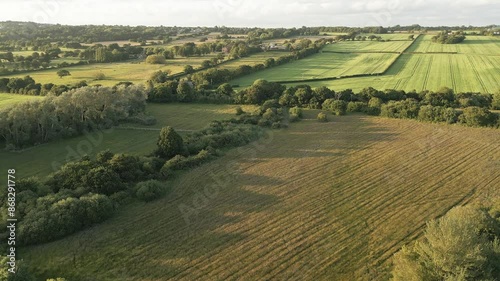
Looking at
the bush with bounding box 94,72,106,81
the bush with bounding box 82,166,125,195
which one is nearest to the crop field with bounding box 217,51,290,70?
the bush with bounding box 94,72,106,81

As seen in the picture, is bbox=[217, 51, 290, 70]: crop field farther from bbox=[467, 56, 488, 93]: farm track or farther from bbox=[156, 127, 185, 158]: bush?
bbox=[156, 127, 185, 158]: bush

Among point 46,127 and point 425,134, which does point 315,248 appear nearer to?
point 425,134

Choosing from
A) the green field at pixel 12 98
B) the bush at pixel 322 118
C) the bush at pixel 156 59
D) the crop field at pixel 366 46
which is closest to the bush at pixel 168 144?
the bush at pixel 322 118

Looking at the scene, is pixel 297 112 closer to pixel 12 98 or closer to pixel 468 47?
pixel 12 98

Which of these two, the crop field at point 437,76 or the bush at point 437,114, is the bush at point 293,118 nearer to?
the bush at point 437,114

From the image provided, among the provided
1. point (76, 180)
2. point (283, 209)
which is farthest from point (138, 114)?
point (283, 209)

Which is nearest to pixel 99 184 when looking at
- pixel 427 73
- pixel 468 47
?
pixel 427 73
